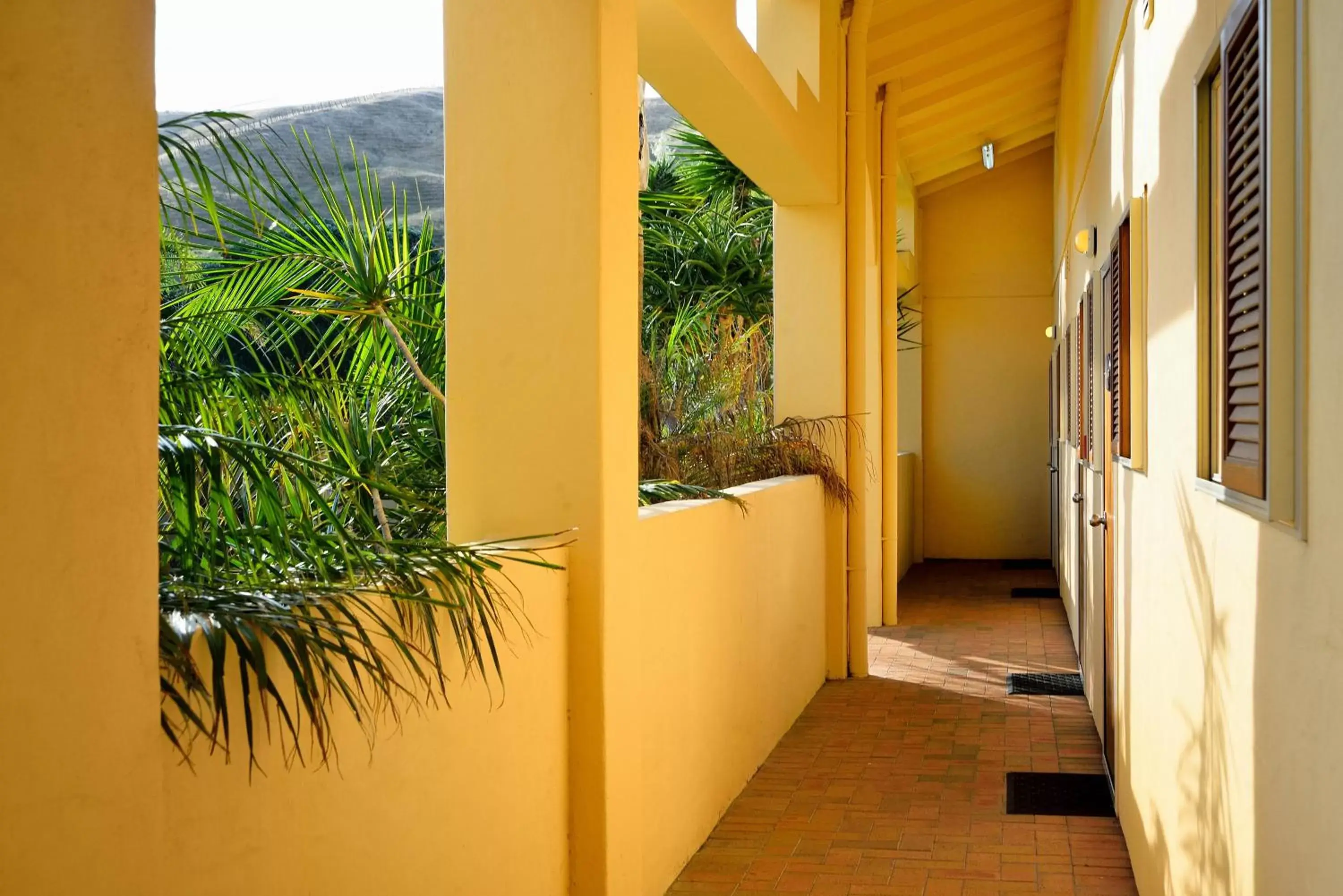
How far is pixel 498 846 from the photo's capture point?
8.69 ft

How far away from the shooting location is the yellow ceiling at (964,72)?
26.8 ft

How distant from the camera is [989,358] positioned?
13273 mm

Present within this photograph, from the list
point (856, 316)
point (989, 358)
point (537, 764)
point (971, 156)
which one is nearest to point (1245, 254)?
point (537, 764)

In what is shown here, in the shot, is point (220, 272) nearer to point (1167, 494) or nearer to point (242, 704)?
point (242, 704)

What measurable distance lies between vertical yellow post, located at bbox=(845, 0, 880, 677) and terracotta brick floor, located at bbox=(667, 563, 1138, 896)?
0.38 meters

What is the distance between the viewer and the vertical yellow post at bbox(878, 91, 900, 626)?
896 centimetres

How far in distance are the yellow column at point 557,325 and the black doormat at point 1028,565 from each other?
9.88m

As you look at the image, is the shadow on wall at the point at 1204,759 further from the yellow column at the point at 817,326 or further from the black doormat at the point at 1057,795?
the yellow column at the point at 817,326

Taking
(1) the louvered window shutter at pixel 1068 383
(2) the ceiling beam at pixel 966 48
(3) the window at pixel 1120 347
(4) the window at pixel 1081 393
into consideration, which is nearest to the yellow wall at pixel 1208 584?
(3) the window at pixel 1120 347

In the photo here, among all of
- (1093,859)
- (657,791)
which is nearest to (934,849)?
(1093,859)

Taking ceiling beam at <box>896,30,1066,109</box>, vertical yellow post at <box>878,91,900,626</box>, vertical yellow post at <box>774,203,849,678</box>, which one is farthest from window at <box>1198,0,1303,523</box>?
ceiling beam at <box>896,30,1066,109</box>

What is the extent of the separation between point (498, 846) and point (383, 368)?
1.29 metres

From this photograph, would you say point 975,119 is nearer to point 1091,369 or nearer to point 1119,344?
point 1091,369

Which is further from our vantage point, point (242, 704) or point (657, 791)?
point (657, 791)
